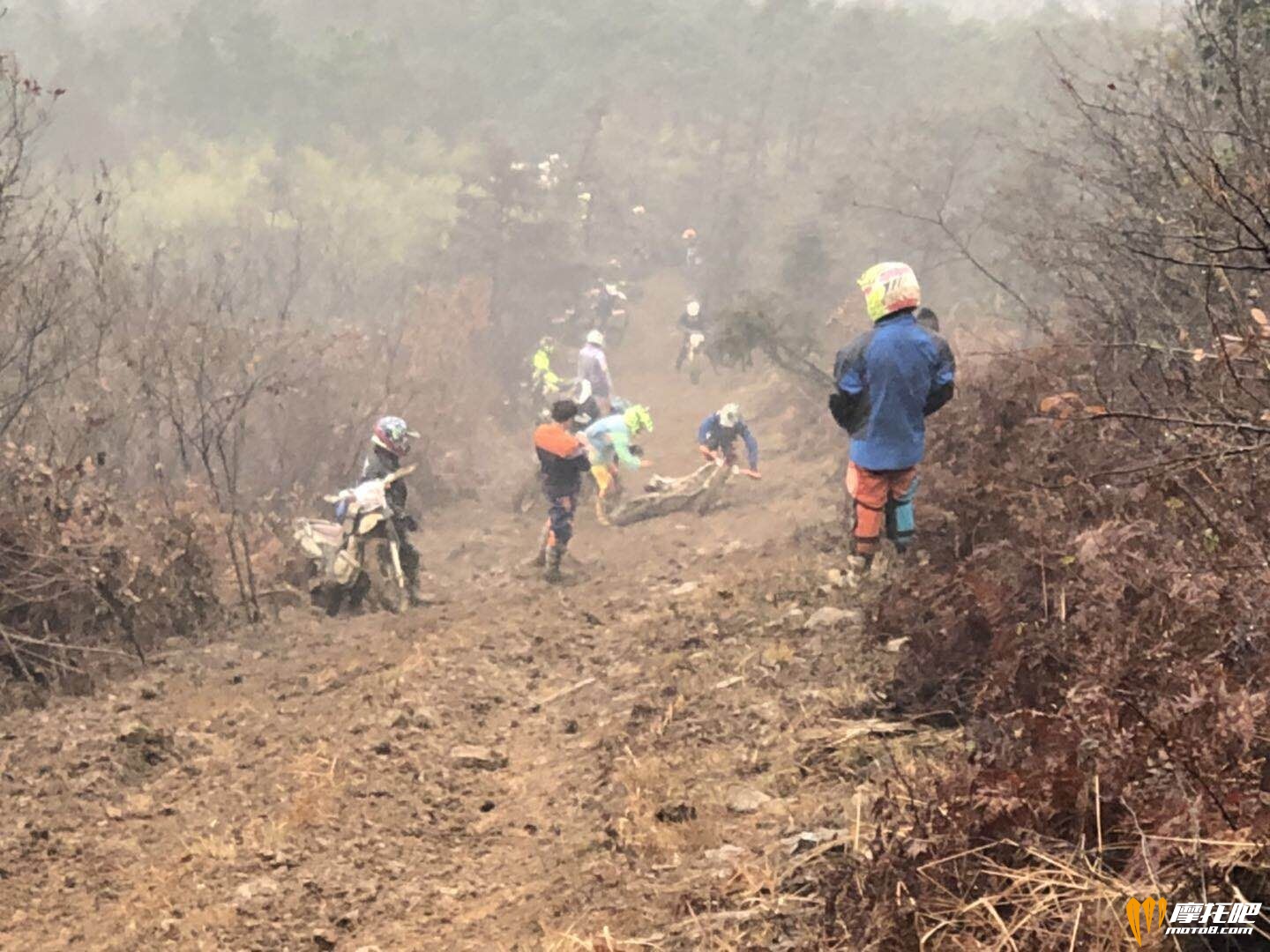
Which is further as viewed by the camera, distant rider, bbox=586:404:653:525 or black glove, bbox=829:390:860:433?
distant rider, bbox=586:404:653:525

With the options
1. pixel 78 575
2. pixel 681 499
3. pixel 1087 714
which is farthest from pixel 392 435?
pixel 1087 714

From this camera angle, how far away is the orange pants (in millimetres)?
5836

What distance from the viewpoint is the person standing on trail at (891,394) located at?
5.68m

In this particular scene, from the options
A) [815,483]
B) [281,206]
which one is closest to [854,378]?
[815,483]

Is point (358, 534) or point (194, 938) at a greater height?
point (358, 534)

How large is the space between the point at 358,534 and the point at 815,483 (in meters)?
6.70

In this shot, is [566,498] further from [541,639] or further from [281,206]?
[281,206]

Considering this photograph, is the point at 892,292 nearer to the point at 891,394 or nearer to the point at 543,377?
the point at 891,394

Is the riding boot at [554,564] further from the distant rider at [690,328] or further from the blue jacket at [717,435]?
the distant rider at [690,328]

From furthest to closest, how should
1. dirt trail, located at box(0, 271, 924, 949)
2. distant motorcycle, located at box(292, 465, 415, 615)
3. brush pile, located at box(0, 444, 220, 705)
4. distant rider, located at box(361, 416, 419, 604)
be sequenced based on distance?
distant rider, located at box(361, 416, 419, 604)
distant motorcycle, located at box(292, 465, 415, 615)
brush pile, located at box(0, 444, 220, 705)
dirt trail, located at box(0, 271, 924, 949)

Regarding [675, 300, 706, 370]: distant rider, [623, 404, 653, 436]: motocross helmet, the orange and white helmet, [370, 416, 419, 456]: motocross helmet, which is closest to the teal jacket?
[623, 404, 653, 436]: motocross helmet

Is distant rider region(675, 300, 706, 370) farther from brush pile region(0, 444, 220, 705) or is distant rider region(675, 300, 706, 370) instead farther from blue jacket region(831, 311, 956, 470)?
blue jacket region(831, 311, 956, 470)

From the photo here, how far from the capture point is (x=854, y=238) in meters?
25.8

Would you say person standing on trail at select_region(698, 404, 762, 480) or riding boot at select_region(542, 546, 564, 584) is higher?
person standing on trail at select_region(698, 404, 762, 480)
